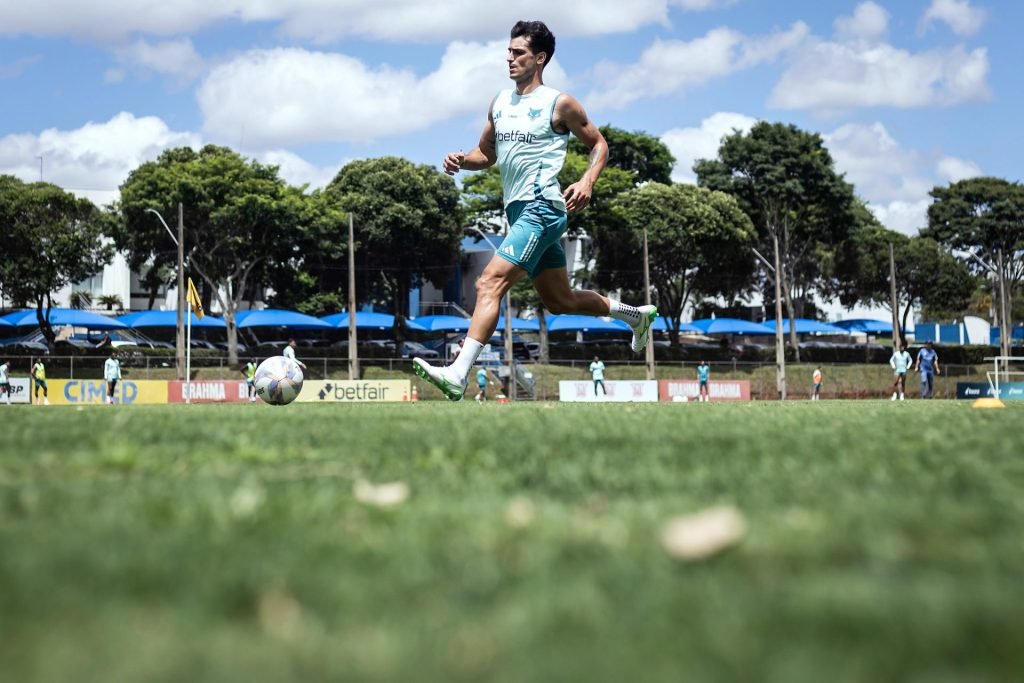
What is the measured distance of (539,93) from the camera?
7867 millimetres

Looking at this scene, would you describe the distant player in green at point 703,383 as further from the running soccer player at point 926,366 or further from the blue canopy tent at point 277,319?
the blue canopy tent at point 277,319

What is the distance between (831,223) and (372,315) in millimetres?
28433

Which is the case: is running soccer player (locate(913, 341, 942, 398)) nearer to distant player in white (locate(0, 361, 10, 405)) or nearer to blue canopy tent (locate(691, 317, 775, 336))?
distant player in white (locate(0, 361, 10, 405))

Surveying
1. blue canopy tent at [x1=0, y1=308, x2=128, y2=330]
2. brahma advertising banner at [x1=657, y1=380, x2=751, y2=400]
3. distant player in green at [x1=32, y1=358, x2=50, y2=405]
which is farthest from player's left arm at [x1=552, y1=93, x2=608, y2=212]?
blue canopy tent at [x1=0, y1=308, x2=128, y2=330]

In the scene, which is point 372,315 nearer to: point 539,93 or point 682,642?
point 539,93

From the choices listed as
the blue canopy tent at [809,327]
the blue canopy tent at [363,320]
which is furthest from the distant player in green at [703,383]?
the blue canopy tent at [809,327]

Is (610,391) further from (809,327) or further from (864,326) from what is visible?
(864,326)

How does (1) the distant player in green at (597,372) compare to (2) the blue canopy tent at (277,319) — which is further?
(2) the blue canopy tent at (277,319)

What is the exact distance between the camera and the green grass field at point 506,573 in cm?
121

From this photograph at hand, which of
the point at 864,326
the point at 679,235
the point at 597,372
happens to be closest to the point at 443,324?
the point at 679,235

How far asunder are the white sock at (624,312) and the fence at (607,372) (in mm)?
34242

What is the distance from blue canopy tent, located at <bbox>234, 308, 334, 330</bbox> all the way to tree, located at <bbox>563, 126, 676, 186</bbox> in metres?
20.6

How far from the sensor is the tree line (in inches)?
1992

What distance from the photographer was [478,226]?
57688 millimetres
